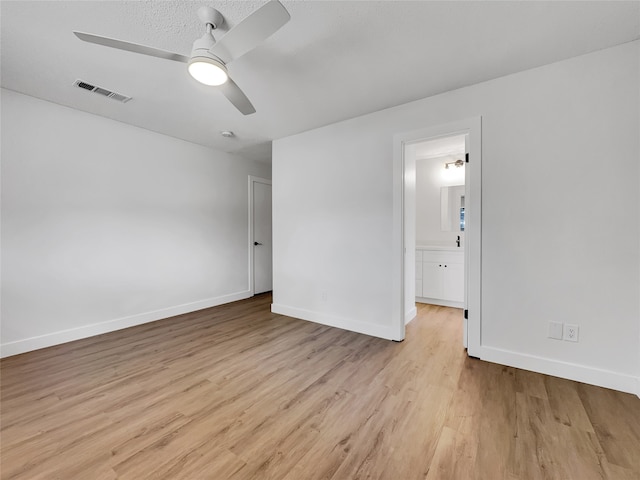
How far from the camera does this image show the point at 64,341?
2756 millimetres

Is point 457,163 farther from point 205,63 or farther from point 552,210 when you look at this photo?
point 205,63

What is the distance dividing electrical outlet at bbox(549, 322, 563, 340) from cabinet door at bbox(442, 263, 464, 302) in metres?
1.68

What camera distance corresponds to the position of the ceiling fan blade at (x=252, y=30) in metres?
1.22

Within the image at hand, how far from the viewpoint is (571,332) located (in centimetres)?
201

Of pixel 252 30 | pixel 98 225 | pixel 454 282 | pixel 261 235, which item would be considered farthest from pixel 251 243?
pixel 252 30

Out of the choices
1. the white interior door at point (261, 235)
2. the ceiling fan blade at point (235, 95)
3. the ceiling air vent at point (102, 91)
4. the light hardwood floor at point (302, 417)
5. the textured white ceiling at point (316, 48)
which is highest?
the ceiling air vent at point (102, 91)

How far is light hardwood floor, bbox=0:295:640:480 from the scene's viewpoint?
128 centimetres

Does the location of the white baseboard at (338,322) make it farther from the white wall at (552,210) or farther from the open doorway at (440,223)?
the open doorway at (440,223)

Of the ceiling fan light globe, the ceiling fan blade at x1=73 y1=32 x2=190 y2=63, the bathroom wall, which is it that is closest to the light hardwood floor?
the ceiling fan light globe

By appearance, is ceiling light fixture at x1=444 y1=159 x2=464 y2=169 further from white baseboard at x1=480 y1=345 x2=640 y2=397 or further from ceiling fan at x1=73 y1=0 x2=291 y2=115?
ceiling fan at x1=73 y1=0 x2=291 y2=115

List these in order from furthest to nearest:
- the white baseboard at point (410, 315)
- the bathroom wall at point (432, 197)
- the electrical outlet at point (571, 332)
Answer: the bathroom wall at point (432, 197) < the white baseboard at point (410, 315) < the electrical outlet at point (571, 332)

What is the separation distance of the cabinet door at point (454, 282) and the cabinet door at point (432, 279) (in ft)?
0.22

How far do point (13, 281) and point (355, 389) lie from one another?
3282 mm

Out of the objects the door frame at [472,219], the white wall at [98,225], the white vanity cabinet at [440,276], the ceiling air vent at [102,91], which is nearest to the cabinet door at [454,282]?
the white vanity cabinet at [440,276]
